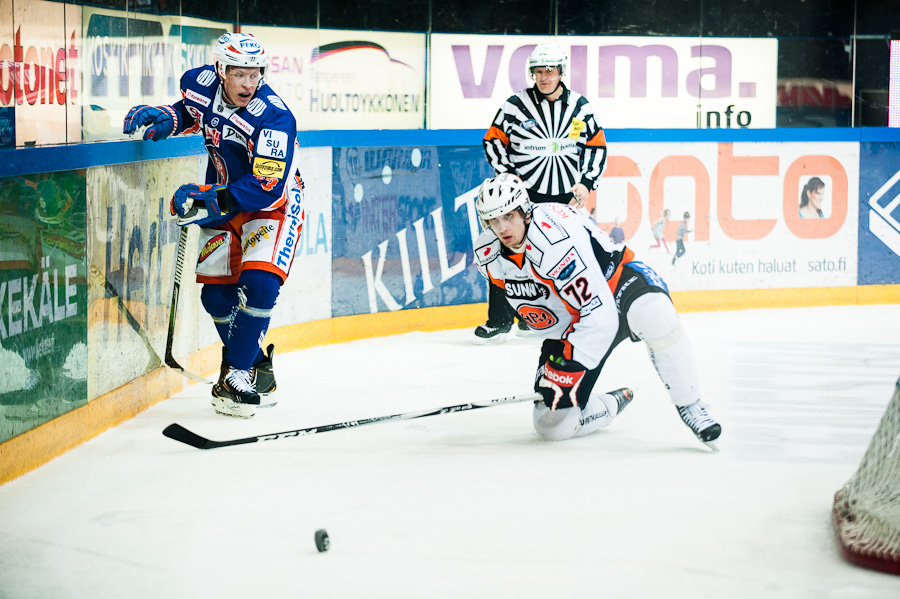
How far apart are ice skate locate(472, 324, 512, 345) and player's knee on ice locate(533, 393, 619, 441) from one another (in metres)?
1.89

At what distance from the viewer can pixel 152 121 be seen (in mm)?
4289

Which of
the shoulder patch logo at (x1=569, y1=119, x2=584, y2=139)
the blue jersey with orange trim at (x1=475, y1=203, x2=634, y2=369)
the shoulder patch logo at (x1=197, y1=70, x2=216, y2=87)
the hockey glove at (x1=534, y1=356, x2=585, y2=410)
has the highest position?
the shoulder patch logo at (x1=197, y1=70, x2=216, y2=87)

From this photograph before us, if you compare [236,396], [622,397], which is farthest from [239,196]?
[622,397]

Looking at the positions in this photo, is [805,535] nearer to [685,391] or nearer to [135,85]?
[685,391]

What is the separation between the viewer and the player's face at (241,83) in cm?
415

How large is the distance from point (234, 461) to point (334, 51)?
3201 millimetres

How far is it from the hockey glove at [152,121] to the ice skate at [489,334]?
208 cm

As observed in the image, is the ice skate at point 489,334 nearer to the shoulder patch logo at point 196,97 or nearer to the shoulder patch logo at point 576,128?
the shoulder patch logo at point 576,128

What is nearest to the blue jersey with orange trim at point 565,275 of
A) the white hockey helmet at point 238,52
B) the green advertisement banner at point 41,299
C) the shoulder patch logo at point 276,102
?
the shoulder patch logo at point 276,102

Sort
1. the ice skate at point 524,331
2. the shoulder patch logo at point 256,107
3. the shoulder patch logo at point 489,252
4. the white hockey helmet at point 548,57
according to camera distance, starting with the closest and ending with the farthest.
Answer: the shoulder patch logo at point 489,252
the shoulder patch logo at point 256,107
the white hockey helmet at point 548,57
the ice skate at point 524,331

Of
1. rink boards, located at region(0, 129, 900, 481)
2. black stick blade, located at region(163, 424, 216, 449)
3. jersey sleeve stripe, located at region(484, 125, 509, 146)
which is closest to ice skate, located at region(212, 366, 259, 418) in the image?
rink boards, located at region(0, 129, 900, 481)

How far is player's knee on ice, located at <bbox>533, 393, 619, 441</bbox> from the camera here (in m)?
3.85

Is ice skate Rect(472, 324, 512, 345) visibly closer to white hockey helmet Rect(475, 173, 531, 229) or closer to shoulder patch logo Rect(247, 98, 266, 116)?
shoulder patch logo Rect(247, 98, 266, 116)

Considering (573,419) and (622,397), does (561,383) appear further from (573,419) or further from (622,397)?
(622,397)
